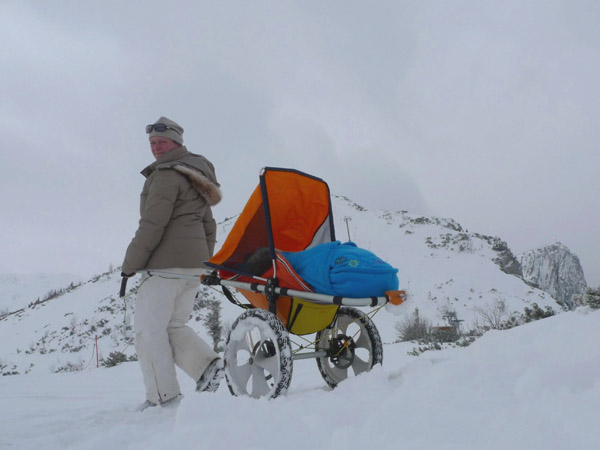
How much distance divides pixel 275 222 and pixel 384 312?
1283cm

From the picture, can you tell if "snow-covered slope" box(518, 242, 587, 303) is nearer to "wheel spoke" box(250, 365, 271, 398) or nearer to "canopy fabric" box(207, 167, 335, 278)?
"canopy fabric" box(207, 167, 335, 278)

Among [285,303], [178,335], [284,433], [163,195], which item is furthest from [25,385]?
[284,433]

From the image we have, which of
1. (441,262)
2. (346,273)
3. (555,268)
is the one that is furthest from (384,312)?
(555,268)

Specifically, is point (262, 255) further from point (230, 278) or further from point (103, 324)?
point (103, 324)

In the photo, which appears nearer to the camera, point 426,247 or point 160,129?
point 160,129

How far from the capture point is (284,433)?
1610mm

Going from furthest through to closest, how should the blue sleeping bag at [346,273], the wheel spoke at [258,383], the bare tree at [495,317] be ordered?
1. the bare tree at [495,317]
2. the wheel spoke at [258,383]
3. the blue sleeping bag at [346,273]

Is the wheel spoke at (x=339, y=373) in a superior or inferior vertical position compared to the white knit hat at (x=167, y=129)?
inferior

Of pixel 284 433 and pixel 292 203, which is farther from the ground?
pixel 292 203

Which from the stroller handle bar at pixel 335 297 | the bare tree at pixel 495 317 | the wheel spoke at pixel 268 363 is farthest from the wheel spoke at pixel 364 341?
the bare tree at pixel 495 317

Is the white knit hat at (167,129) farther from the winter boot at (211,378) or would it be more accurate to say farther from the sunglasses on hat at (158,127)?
the winter boot at (211,378)

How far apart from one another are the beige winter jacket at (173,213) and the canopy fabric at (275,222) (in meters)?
0.34

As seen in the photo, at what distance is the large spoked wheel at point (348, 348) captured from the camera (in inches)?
120

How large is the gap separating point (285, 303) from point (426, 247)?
22999 millimetres
